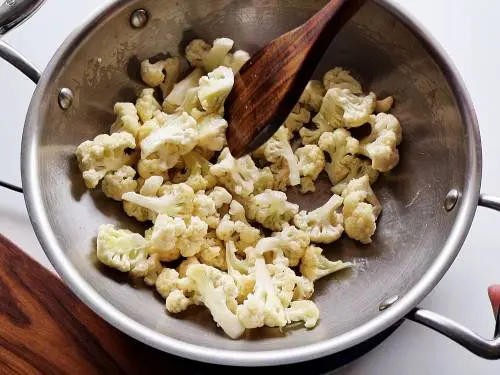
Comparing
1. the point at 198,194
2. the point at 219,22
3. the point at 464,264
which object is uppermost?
the point at 219,22

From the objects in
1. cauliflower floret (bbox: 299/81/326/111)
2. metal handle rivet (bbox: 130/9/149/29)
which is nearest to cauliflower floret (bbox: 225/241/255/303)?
cauliflower floret (bbox: 299/81/326/111)

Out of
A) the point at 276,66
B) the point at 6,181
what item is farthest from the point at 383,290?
the point at 6,181

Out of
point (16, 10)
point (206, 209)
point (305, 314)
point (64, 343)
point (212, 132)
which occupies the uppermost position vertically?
point (16, 10)

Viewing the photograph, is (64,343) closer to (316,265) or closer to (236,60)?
(316,265)

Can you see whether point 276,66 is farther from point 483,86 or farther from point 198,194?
point 483,86

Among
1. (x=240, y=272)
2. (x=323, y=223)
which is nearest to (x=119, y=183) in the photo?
(x=240, y=272)

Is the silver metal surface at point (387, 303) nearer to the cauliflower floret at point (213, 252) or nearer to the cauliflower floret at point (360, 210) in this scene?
the cauliflower floret at point (360, 210)
